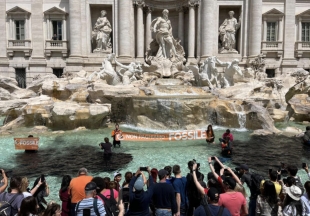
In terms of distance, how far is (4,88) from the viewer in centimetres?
1652

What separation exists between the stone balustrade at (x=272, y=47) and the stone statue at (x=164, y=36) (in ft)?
24.4

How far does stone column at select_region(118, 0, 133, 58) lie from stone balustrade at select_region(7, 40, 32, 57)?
7.22 m

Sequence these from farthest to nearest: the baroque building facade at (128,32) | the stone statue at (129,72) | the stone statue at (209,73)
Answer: the baroque building facade at (128,32), the stone statue at (209,73), the stone statue at (129,72)

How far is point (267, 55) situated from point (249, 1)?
4.57m

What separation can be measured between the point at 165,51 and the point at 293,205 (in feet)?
53.2

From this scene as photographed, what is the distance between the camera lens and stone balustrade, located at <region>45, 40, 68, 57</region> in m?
18.2

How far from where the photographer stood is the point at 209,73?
15.6 metres

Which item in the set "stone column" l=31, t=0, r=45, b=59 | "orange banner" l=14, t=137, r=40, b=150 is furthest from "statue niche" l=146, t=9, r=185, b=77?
"orange banner" l=14, t=137, r=40, b=150

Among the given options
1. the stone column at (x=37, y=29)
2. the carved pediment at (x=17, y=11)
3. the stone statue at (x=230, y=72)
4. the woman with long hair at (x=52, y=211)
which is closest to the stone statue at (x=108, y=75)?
the stone statue at (x=230, y=72)

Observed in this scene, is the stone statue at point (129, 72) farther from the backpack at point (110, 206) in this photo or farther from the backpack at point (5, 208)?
the backpack at point (5, 208)

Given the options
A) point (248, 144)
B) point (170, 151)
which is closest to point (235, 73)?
point (248, 144)

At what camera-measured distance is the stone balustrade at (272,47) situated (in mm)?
19062

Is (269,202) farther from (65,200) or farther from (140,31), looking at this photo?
(140,31)

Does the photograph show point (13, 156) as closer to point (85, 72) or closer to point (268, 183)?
point (268, 183)
